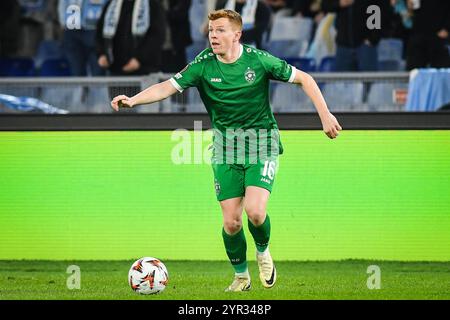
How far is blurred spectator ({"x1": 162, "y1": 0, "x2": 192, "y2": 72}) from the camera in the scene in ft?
50.3

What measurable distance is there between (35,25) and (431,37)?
17.9ft

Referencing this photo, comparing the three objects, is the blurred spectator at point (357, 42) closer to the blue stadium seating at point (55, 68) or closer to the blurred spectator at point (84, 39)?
the blurred spectator at point (84, 39)

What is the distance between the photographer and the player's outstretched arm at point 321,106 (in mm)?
9383

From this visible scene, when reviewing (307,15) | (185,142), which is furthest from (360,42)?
(185,142)

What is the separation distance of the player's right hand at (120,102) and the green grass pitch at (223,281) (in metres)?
1.45

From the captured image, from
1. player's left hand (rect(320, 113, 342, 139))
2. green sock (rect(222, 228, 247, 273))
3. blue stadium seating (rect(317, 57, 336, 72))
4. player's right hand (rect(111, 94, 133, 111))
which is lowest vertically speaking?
green sock (rect(222, 228, 247, 273))

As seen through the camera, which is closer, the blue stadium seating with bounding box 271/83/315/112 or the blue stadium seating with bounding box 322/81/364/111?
the blue stadium seating with bounding box 322/81/364/111

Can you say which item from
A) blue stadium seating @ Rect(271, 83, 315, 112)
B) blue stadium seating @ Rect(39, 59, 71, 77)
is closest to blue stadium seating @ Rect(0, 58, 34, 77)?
blue stadium seating @ Rect(39, 59, 71, 77)

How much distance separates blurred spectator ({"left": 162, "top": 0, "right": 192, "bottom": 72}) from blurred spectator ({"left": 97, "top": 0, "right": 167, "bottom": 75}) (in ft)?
2.18

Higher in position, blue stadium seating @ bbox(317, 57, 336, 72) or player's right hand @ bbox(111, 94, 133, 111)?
blue stadium seating @ bbox(317, 57, 336, 72)

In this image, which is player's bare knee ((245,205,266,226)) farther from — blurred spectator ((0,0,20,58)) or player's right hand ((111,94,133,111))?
blurred spectator ((0,0,20,58))

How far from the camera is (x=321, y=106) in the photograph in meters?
9.55

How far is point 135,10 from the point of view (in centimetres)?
1454

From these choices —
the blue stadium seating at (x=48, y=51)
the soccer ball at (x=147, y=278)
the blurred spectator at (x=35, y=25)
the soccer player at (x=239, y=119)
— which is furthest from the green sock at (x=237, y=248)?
the blurred spectator at (x=35, y=25)
